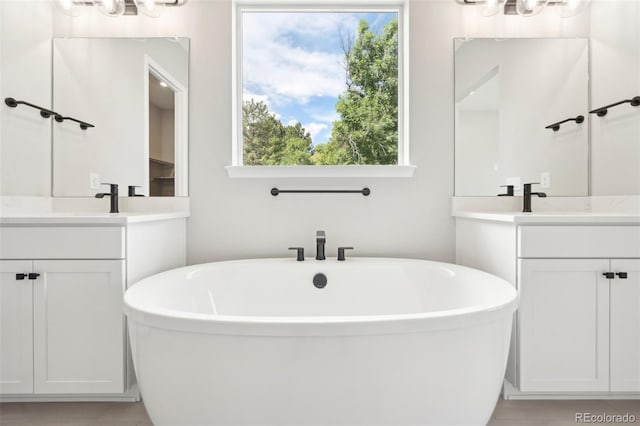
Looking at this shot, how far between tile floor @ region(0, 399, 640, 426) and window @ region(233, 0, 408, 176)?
1.39 metres

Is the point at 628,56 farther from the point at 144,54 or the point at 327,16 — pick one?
the point at 144,54

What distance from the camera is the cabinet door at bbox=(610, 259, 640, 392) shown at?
1.48 metres

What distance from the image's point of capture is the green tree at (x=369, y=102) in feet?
7.23

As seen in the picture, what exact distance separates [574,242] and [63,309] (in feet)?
7.06

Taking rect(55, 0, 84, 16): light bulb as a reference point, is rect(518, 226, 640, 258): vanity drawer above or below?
below

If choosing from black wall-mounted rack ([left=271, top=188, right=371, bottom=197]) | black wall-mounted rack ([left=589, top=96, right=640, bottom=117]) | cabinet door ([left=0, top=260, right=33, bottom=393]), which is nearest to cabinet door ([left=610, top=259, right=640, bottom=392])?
black wall-mounted rack ([left=589, top=96, right=640, bottom=117])

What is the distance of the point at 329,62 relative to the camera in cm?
222

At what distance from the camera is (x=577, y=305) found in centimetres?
149

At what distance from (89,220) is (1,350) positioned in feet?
2.09

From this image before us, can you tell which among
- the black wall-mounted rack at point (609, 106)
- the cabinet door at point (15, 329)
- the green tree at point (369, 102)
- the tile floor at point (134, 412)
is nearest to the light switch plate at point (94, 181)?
the cabinet door at point (15, 329)

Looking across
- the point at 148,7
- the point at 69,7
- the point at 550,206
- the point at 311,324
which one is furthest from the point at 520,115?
the point at 69,7

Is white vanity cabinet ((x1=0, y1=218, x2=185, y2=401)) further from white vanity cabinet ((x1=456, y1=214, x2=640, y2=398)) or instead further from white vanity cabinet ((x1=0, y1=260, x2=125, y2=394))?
white vanity cabinet ((x1=456, y1=214, x2=640, y2=398))

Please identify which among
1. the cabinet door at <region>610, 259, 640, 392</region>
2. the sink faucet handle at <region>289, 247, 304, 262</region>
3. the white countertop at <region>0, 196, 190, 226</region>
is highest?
the white countertop at <region>0, 196, 190, 226</region>

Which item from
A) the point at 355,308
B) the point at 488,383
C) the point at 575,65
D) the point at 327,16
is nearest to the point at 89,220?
the point at 355,308
